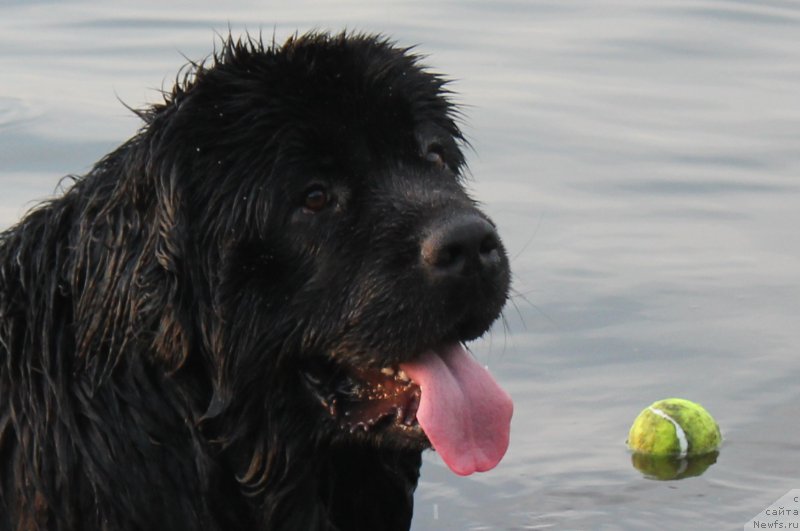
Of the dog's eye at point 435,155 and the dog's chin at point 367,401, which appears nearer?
the dog's chin at point 367,401

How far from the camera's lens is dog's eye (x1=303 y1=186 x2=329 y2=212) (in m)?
4.66

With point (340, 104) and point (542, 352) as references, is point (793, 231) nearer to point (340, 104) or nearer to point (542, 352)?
point (542, 352)

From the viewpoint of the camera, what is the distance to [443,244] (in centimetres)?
451

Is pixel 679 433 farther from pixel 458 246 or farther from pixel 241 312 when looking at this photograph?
pixel 241 312

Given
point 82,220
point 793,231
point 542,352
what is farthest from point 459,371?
point 793,231

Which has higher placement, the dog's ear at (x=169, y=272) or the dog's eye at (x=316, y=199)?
the dog's eye at (x=316, y=199)

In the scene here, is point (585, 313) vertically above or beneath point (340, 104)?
beneath

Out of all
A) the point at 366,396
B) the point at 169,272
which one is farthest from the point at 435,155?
the point at 169,272

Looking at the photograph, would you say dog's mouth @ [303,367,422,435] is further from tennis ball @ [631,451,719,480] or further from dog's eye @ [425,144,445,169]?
tennis ball @ [631,451,719,480]

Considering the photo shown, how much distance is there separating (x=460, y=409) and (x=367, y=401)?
268 millimetres

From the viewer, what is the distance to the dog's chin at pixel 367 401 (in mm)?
→ 4641

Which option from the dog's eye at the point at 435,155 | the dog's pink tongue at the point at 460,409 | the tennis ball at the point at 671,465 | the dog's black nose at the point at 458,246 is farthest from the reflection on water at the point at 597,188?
the dog's black nose at the point at 458,246

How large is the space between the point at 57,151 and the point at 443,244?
202 inches

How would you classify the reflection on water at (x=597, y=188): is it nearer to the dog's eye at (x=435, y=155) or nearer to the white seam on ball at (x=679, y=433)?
the white seam on ball at (x=679, y=433)
